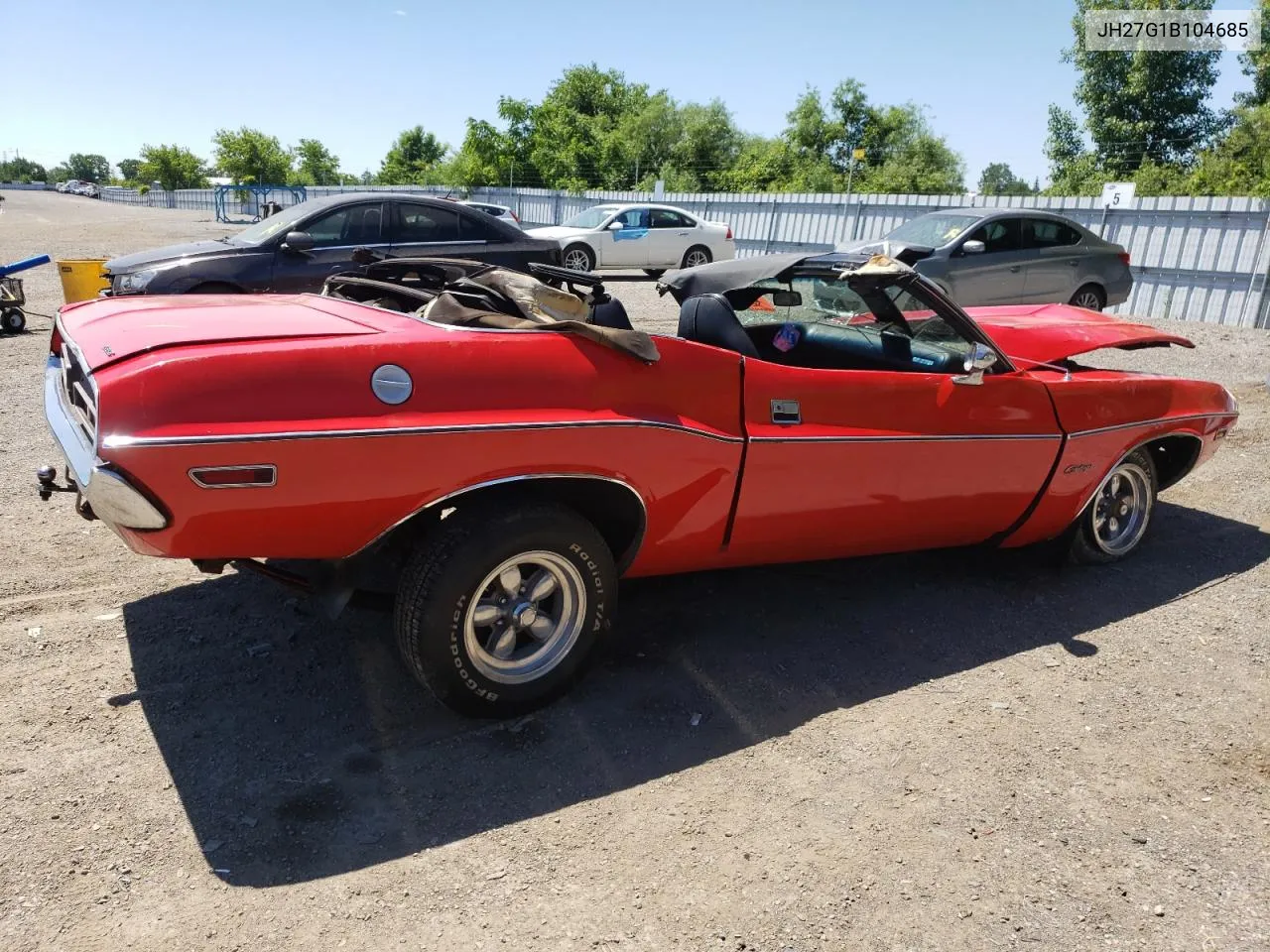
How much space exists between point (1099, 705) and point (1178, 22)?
32892mm

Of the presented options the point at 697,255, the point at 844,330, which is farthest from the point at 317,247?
the point at 697,255

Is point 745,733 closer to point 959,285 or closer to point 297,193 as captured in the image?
point 959,285

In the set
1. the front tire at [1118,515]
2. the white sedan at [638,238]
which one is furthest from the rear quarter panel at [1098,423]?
the white sedan at [638,238]

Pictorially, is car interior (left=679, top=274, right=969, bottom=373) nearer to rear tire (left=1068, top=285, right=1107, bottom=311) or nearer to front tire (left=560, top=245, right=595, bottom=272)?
rear tire (left=1068, top=285, right=1107, bottom=311)

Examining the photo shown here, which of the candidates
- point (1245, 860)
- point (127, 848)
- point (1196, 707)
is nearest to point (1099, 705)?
point (1196, 707)

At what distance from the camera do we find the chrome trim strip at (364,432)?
90.4 inches

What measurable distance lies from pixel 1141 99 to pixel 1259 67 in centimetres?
351

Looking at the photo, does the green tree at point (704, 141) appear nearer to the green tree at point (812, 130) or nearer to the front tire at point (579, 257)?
the green tree at point (812, 130)

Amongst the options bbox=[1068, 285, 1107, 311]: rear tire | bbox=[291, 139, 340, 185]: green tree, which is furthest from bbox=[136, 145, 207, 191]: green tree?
bbox=[1068, 285, 1107, 311]: rear tire

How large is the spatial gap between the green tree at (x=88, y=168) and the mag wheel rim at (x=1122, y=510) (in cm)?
18281

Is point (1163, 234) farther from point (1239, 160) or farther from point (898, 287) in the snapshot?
point (1239, 160)

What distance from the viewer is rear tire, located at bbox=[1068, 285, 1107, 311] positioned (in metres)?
11.4

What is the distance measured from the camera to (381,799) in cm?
264

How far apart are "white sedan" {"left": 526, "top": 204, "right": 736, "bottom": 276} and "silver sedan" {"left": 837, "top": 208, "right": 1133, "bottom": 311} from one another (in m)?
6.32
